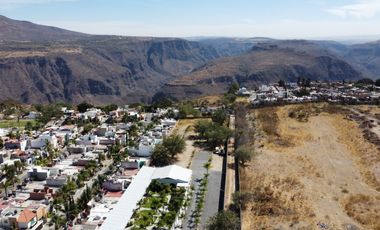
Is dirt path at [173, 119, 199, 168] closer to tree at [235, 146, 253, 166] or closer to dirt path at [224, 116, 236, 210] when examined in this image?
dirt path at [224, 116, 236, 210]

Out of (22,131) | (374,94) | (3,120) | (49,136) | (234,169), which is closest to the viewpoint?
(234,169)

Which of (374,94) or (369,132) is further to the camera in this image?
(374,94)

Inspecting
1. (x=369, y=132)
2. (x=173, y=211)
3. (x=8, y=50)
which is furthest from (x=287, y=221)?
(x=8, y=50)

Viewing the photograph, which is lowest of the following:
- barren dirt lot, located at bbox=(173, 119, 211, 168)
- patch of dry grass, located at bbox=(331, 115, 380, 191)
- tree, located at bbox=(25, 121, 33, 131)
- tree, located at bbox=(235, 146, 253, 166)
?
barren dirt lot, located at bbox=(173, 119, 211, 168)

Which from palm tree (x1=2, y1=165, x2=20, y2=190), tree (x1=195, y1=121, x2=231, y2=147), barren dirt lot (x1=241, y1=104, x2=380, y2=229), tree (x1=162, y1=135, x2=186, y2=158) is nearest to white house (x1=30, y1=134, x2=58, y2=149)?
palm tree (x1=2, y1=165, x2=20, y2=190)

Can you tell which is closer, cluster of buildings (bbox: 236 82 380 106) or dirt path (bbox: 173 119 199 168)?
dirt path (bbox: 173 119 199 168)

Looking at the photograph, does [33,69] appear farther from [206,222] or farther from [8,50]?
[206,222]

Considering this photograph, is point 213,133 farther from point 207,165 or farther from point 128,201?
point 128,201

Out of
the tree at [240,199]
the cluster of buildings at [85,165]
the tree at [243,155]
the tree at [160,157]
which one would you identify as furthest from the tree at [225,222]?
the tree at [160,157]
